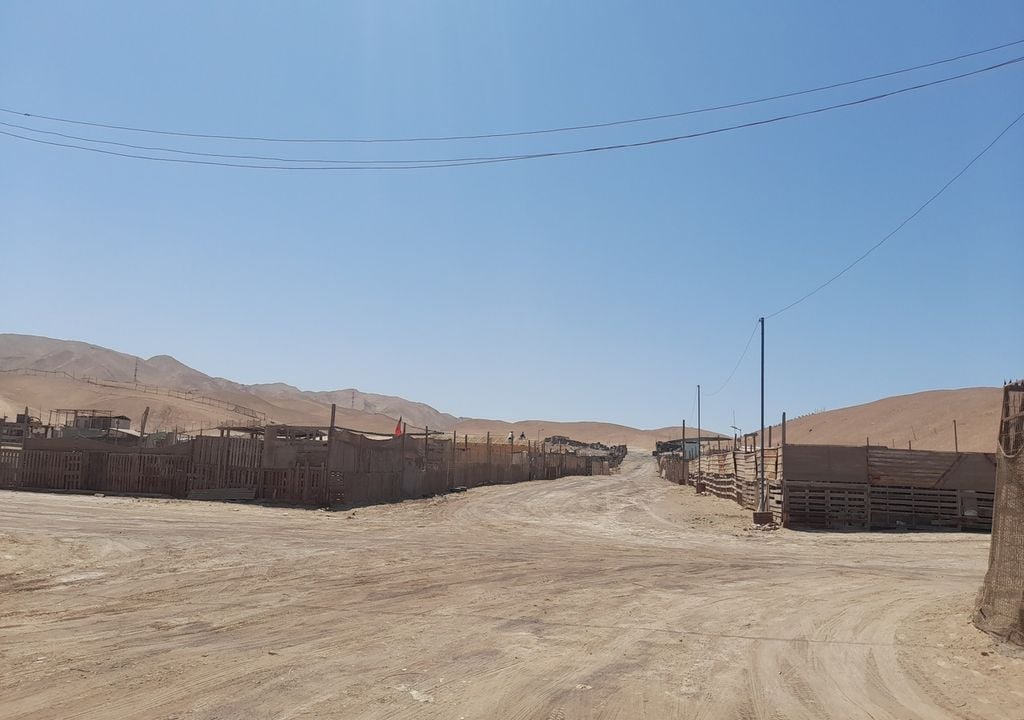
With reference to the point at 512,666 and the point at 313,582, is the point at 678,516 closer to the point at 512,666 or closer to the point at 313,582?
the point at 313,582

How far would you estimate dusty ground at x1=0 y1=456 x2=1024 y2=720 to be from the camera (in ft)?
21.0

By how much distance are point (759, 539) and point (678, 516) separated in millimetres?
8068

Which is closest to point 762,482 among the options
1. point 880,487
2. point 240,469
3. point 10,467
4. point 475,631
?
point 880,487

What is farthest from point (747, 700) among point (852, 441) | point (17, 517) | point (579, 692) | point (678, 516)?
point (852, 441)

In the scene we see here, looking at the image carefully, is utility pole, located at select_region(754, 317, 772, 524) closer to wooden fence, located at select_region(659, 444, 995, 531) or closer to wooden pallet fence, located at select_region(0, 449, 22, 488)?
wooden fence, located at select_region(659, 444, 995, 531)

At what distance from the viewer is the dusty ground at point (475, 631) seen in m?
6.39

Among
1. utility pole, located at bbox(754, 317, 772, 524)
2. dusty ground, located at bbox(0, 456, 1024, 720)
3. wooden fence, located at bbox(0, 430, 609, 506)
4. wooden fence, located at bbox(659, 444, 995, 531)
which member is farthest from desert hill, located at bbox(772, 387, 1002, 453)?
dusty ground, located at bbox(0, 456, 1024, 720)

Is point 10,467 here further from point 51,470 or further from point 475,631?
point 475,631

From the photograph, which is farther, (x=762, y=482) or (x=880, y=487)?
(x=762, y=482)

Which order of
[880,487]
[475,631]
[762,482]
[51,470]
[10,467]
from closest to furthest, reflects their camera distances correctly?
1. [475,631]
2. [880,487]
3. [762,482]
4. [51,470]
5. [10,467]

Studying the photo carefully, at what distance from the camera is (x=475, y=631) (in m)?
8.93

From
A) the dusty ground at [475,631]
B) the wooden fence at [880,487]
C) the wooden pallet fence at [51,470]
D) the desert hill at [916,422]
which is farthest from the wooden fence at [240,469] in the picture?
the desert hill at [916,422]

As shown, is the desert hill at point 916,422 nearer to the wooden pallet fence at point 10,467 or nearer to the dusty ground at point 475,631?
the dusty ground at point 475,631

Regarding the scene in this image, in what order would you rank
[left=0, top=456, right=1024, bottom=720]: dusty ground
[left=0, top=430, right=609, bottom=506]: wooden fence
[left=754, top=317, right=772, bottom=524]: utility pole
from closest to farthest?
[left=0, top=456, right=1024, bottom=720]: dusty ground < [left=754, top=317, right=772, bottom=524]: utility pole < [left=0, top=430, right=609, bottom=506]: wooden fence
